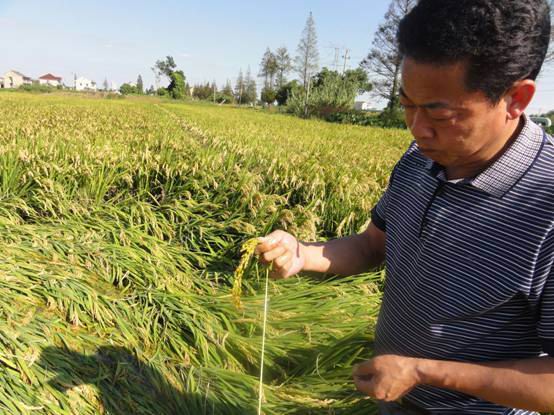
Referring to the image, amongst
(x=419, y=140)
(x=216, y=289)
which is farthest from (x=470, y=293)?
(x=216, y=289)

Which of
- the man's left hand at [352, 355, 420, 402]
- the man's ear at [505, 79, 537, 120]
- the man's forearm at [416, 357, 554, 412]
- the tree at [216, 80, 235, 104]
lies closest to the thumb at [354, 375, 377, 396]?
the man's left hand at [352, 355, 420, 402]

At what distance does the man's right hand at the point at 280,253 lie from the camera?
1.26 m

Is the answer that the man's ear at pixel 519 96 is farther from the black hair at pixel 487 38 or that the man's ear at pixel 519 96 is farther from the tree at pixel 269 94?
the tree at pixel 269 94

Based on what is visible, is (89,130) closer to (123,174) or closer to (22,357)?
(123,174)

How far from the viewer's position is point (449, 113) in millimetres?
910

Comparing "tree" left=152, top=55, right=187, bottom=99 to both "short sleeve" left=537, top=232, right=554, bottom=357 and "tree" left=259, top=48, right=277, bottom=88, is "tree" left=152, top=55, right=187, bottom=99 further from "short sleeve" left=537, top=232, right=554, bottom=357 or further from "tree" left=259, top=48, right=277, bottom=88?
"short sleeve" left=537, top=232, right=554, bottom=357

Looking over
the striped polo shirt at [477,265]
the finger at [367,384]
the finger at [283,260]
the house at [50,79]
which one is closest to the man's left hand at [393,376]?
the finger at [367,384]

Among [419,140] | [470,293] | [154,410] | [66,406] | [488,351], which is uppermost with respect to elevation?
[419,140]

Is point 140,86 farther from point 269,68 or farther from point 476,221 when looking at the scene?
point 476,221

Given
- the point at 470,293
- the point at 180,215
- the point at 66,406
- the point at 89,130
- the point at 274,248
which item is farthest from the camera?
the point at 89,130

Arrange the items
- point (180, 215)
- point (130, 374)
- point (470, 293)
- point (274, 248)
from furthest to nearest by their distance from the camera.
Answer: point (180, 215)
point (130, 374)
point (274, 248)
point (470, 293)

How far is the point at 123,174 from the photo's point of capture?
3.81 metres

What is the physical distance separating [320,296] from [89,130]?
17.9 ft

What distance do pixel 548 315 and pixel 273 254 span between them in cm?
69
